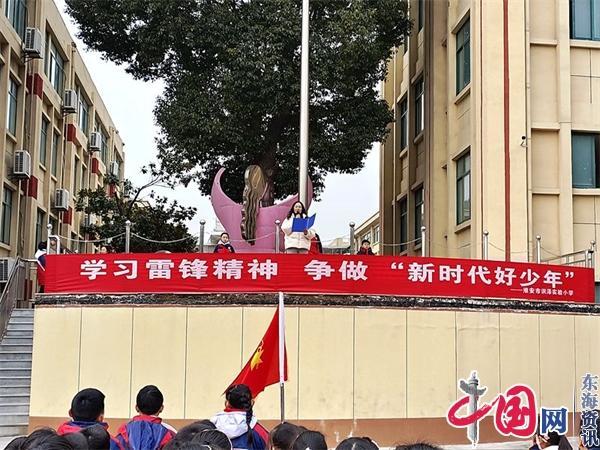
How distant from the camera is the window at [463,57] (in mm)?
19219

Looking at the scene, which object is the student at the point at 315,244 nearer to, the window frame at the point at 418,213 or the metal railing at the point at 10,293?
the metal railing at the point at 10,293

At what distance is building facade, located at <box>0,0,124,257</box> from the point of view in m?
22.3

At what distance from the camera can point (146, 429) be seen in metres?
5.05

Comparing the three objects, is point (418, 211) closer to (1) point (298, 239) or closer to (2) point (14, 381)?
(1) point (298, 239)

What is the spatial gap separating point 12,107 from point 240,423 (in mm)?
19675

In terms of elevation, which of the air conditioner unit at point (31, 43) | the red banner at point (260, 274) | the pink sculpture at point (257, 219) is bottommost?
the red banner at point (260, 274)

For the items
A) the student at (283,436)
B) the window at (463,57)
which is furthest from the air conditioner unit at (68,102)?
the student at (283,436)

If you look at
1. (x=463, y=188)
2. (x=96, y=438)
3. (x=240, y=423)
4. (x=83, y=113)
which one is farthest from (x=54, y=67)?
(x=96, y=438)

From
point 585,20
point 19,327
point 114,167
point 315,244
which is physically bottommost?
point 19,327

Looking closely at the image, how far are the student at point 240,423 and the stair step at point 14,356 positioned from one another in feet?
32.7

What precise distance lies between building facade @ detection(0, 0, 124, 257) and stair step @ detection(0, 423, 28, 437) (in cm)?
1013

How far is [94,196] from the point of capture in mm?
25688

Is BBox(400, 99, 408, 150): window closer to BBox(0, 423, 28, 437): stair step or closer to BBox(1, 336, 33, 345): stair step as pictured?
BBox(1, 336, 33, 345): stair step

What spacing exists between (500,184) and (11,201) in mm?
13795
